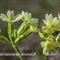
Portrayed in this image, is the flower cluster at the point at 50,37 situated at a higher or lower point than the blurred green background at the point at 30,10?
higher

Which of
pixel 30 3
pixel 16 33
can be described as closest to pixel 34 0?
pixel 30 3

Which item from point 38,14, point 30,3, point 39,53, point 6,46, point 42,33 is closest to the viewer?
point 42,33

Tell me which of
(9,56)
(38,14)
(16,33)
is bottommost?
(9,56)

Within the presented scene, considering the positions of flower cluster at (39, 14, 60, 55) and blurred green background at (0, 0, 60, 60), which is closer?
flower cluster at (39, 14, 60, 55)

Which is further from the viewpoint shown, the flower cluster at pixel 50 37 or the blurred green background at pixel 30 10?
the blurred green background at pixel 30 10

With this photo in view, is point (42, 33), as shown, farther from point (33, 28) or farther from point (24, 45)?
point (24, 45)

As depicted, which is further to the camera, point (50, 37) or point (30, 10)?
point (30, 10)

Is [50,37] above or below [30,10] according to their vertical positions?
above

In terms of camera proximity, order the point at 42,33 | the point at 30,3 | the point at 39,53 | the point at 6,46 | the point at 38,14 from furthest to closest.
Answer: the point at 30,3 < the point at 38,14 < the point at 6,46 < the point at 39,53 < the point at 42,33

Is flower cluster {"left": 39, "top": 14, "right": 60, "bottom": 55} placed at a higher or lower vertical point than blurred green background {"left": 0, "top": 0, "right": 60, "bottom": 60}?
higher

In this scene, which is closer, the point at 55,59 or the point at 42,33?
the point at 42,33

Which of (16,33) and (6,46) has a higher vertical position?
(16,33)
